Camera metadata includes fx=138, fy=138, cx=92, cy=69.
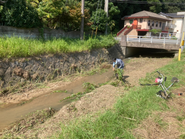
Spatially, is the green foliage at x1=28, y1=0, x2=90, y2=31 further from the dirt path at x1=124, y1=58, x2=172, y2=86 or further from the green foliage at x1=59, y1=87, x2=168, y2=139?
the green foliage at x1=59, y1=87, x2=168, y2=139

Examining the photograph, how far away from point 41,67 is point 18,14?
4.04m

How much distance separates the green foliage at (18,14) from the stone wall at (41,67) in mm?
2984

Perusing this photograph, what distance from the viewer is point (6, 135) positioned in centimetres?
396

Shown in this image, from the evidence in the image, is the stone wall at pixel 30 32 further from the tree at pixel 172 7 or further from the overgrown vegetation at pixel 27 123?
the tree at pixel 172 7

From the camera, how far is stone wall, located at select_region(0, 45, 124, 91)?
7130mm

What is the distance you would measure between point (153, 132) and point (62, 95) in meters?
4.75

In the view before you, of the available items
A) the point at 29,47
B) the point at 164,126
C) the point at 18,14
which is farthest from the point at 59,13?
the point at 164,126

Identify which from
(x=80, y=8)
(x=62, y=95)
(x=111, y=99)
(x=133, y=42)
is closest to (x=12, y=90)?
(x=62, y=95)

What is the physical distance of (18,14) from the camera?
9258 millimetres

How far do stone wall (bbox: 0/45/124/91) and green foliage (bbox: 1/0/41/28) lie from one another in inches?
117

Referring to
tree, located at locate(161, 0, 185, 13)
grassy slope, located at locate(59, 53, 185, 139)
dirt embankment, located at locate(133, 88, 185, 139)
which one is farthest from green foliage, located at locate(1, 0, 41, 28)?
tree, located at locate(161, 0, 185, 13)

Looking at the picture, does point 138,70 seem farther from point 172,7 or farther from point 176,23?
point 172,7

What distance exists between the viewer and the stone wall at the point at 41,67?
7130mm

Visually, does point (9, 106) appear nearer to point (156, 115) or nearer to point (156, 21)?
point (156, 115)
